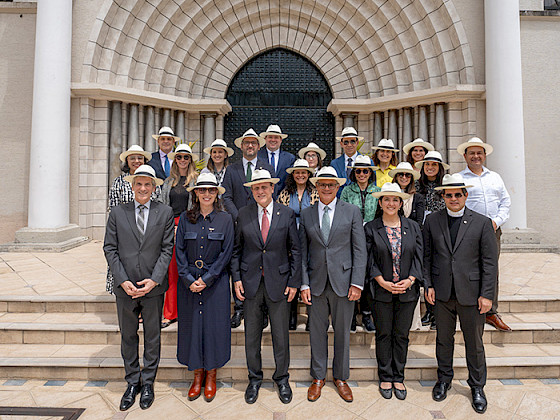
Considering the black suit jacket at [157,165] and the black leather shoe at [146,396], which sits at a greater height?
the black suit jacket at [157,165]

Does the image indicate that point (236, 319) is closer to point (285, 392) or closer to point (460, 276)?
point (285, 392)

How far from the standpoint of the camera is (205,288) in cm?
286

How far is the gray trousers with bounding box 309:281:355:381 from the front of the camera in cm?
287

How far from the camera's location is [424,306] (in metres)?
3.95

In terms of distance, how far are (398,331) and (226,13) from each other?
8444 millimetres

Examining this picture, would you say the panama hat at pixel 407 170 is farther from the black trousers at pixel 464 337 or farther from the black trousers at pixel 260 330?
the black trousers at pixel 260 330

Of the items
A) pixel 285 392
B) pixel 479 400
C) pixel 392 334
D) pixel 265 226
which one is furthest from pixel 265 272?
pixel 479 400

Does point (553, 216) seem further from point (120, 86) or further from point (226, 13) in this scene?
point (120, 86)

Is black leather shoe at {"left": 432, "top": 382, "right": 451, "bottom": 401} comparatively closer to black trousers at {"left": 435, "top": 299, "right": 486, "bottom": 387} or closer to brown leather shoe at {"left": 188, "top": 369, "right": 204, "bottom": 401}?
black trousers at {"left": 435, "top": 299, "right": 486, "bottom": 387}

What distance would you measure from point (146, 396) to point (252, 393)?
886 mm

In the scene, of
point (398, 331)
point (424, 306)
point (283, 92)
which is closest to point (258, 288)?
point (398, 331)

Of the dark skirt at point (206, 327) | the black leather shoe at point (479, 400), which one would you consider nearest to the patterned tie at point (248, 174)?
the dark skirt at point (206, 327)

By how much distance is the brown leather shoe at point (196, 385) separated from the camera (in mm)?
2850

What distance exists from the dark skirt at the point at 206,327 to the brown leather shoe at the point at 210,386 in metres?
0.10
